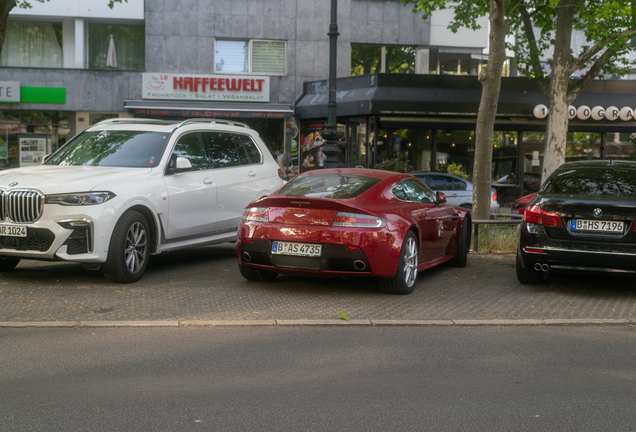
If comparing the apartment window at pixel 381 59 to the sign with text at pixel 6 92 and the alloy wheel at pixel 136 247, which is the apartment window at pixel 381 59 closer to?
the sign with text at pixel 6 92

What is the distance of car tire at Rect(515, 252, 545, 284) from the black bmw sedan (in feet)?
0.04

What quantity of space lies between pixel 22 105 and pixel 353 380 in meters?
24.9

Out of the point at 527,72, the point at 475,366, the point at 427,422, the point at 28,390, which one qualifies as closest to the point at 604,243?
the point at 475,366

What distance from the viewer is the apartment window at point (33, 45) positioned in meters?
26.9

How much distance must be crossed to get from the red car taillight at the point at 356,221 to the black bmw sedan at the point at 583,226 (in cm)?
186

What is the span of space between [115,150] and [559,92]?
11.7 metres

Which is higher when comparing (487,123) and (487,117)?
(487,117)

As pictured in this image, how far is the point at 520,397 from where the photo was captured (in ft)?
14.1

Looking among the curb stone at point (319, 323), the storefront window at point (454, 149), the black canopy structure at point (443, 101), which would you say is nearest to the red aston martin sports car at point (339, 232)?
the curb stone at point (319, 323)

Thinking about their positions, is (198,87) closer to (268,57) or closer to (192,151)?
(268,57)

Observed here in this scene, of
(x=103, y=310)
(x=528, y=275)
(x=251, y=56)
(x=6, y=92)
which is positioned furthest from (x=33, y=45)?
(x=528, y=275)

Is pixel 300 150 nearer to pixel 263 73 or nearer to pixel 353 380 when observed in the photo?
pixel 263 73

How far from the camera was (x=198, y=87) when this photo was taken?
2662 centimetres

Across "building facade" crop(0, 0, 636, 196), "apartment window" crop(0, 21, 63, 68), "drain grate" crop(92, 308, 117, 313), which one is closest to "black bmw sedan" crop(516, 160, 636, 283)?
"drain grate" crop(92, 308, 117, 313)
